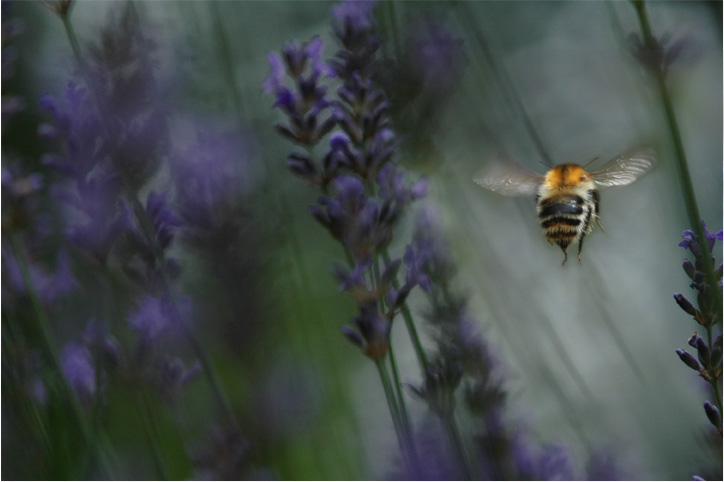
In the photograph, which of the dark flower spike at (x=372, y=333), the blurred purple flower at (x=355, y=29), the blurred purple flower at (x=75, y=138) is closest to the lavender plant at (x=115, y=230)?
the blurred purple flower at (x=75, y=138)

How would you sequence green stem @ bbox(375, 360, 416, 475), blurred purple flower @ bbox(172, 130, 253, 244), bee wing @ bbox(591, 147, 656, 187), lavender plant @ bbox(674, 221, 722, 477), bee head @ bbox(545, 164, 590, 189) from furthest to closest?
blurred purple flower @ bbox(172, 130, 253, 244)
bee head @ bbox(545, 164, 590, 189)
bee wing @ bbox(591, 147, 656, 187)
green stem @ bbox(375, 360, 416, 475)
lavender plant @ bbox(674, 221, 722, 477)

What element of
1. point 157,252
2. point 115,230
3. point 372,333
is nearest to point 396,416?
point 372,333

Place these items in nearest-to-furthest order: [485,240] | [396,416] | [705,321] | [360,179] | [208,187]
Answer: [705,321] → [396,416] → [360,179] → [208,187] → [485,240]

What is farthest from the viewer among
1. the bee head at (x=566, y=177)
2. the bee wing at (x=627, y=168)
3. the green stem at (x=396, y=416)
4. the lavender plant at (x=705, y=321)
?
the bee head at (x=566, y=177)

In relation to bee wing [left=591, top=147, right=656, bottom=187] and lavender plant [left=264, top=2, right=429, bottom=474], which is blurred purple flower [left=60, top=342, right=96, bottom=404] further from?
bee wing [left=591, top=147, right=656, bottom=187]

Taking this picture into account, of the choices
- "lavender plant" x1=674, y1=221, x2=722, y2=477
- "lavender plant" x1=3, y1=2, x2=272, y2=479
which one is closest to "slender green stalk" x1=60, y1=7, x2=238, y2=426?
"lavender plant" x1=3, y1=2, x2=272, y2=479

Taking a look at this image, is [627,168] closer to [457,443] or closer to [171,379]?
[457,443]

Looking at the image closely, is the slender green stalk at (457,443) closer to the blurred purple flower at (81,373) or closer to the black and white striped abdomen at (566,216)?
the black and white striped abdomen at (566,216)
